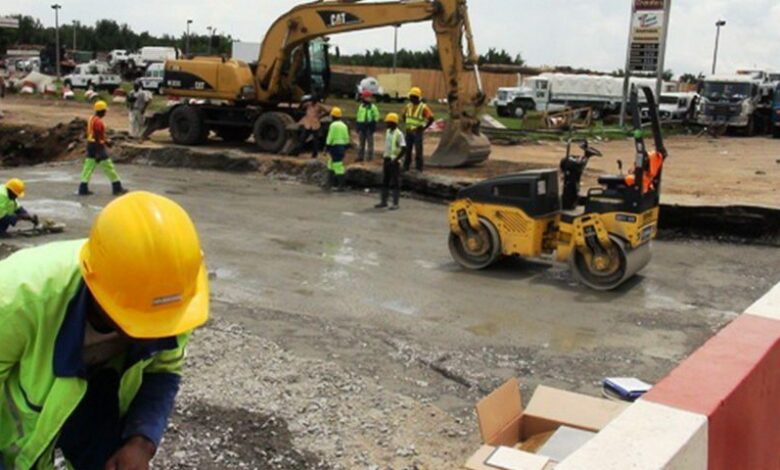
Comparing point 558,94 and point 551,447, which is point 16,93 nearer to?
point 558,94

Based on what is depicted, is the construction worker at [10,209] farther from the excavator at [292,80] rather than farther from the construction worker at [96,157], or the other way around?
the excavator at [292,80]

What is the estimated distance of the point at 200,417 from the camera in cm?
505

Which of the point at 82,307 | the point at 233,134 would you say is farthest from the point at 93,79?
the point at 82,307

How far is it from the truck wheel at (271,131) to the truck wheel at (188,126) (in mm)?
1659

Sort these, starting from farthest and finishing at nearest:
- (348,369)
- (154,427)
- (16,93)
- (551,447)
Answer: (16,93) < (348,369) < (551,447) < (154,427)

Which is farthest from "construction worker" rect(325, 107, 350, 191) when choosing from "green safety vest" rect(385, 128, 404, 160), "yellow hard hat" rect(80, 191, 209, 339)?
"yellow hard hat" rect(80, 191, 209, 339)

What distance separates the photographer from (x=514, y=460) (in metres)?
3.40

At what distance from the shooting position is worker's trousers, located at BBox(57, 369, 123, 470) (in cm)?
250

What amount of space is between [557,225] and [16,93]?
3694 cm

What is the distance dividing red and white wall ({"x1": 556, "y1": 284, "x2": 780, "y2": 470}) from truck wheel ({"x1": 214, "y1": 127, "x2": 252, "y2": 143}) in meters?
18.0

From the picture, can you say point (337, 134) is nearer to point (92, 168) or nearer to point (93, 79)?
point (92, 168)

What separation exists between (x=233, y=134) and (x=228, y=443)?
55.6 feet

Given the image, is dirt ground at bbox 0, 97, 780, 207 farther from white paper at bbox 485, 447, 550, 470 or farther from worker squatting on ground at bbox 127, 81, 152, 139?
white paper at bbox 485, 447, 550, 470

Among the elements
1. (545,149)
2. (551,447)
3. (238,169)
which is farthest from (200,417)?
(545,149)
